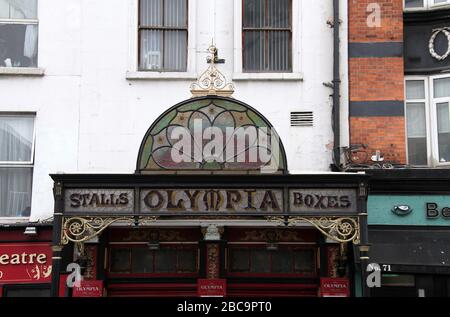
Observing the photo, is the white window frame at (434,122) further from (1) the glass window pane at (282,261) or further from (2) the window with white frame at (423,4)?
(1) the glass window pane at (282,261)

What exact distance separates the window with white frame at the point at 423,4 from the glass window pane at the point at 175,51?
4.38 meters

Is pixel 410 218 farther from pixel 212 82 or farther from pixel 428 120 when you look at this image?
pixel 212 82


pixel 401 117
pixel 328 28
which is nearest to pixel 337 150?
pixel 401 117

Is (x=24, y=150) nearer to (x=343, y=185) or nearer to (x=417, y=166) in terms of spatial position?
(x=343, y=185)

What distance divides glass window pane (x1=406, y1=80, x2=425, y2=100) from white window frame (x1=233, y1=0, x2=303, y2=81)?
2.14 meters

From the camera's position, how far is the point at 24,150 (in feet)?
48.8

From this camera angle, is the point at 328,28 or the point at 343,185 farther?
the point at 328,28

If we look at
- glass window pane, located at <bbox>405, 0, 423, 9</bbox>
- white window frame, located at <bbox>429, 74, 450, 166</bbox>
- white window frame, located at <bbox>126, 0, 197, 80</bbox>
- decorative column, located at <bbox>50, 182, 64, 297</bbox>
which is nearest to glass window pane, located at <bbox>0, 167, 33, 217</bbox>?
decorative column, located at <bbox>50, 182, 64, 297</bbox>

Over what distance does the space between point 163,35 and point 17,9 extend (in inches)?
114

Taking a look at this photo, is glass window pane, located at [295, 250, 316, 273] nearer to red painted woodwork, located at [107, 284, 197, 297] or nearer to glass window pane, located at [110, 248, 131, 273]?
red painted woodwork, located at [107, 284, 197, 297]

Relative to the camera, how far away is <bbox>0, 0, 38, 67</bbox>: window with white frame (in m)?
15.2

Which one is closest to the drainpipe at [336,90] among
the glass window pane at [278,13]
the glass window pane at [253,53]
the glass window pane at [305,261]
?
the glass window pane at [278,13]
